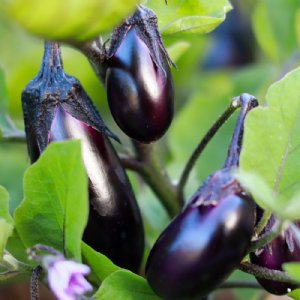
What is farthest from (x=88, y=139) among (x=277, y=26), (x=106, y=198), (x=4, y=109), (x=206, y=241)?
(x=277, y=26)

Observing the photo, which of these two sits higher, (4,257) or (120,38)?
(120,38)

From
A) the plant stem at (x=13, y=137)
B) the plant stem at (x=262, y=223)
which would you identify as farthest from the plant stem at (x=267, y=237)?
the plant stem at (x=13, y=137)

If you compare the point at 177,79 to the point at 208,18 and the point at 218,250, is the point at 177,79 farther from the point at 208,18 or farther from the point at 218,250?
the point at 218,250

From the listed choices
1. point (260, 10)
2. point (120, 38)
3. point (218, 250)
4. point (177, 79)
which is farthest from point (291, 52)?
point (218, 250)

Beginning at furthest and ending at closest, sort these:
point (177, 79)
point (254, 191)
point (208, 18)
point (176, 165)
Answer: point (177, 79), point (176, 165), point (208, 18), point (254, 191)

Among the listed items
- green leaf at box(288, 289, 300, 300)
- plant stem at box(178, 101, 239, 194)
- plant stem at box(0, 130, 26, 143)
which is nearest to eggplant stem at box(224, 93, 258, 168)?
plant stem at box(178, 101, 239, 194)

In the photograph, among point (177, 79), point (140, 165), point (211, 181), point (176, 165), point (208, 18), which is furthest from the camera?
point (177, 79)

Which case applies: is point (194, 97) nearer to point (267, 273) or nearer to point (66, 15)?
point (267, 273)

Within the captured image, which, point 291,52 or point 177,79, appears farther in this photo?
point 177,79
